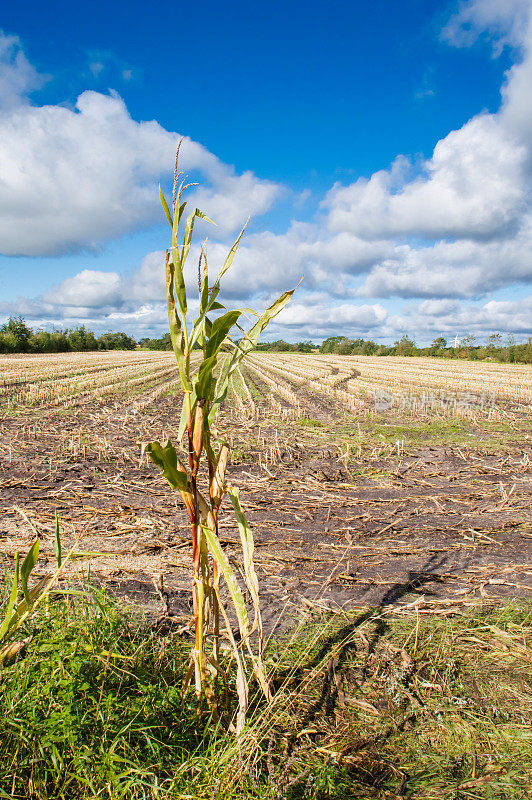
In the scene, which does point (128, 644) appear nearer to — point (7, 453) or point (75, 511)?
point (75, 511)

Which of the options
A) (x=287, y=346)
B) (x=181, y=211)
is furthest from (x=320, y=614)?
(x=287, y=346)

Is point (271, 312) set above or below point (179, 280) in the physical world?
below

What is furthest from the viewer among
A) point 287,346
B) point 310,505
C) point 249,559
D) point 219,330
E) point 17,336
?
point 287,346

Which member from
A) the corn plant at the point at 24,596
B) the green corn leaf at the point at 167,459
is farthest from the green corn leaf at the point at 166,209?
the corn plant at the point at 24,596

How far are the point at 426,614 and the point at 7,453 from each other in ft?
26.9

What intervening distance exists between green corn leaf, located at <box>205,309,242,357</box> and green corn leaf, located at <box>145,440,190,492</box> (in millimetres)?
522

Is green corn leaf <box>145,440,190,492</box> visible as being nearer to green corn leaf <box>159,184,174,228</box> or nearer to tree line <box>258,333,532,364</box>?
green corn leaf <box>159,184,174,228</box>

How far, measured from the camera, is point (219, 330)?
2.19 m

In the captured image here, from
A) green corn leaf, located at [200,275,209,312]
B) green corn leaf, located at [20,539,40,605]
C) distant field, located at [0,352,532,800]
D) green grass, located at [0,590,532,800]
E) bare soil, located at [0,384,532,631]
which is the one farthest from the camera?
bare soil, located at [0,384,532,631]

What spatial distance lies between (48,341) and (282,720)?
71028 millimetres

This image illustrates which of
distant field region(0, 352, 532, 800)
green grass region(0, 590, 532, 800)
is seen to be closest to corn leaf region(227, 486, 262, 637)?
green grass region(0, 590, 532, 800)

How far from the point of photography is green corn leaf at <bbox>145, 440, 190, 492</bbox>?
1.93 m

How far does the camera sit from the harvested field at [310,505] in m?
3.94

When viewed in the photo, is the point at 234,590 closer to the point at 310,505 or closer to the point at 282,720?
the point at 282,720
